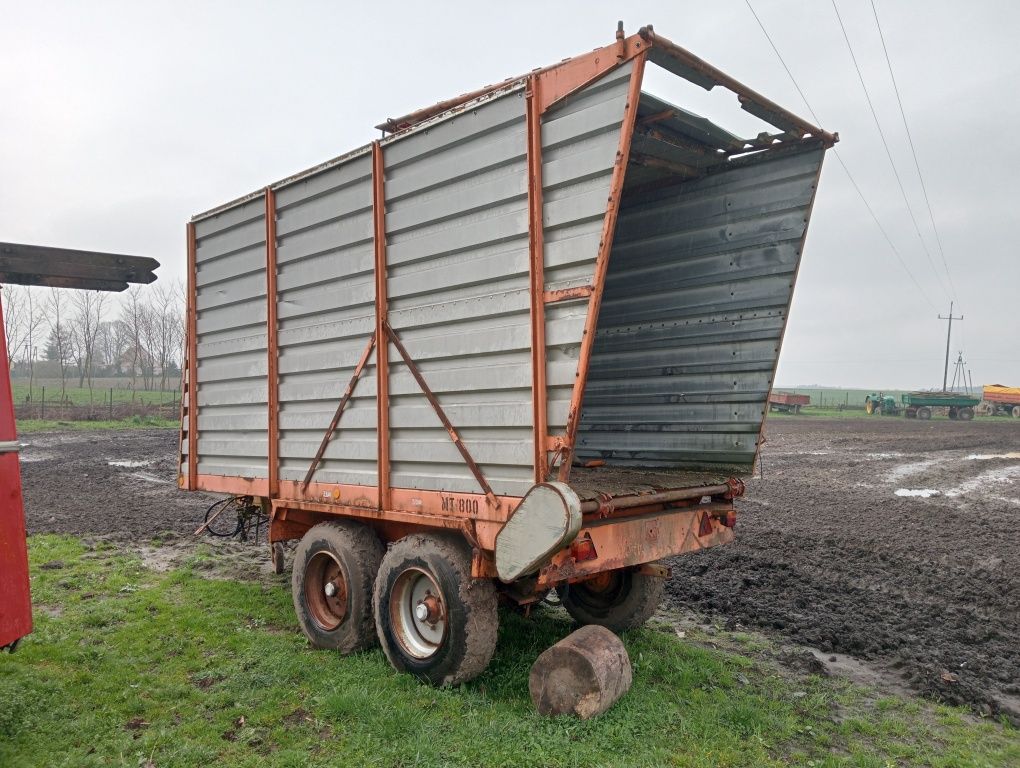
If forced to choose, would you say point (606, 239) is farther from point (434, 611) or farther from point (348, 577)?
point (348, 577)

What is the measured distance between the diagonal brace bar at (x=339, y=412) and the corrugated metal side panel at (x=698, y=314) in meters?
2.13

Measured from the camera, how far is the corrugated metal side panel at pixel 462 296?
410cm

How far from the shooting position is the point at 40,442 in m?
22.0

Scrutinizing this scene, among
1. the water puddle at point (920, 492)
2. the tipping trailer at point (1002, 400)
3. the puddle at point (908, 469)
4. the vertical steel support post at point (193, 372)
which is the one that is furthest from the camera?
the tipping trailer at point (1002, 400)

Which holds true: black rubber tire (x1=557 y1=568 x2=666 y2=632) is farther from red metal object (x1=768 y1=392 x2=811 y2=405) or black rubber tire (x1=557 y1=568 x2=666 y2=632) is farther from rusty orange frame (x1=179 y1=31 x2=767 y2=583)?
red metal object (x1=768 y1=392 x2=811 y2=405)

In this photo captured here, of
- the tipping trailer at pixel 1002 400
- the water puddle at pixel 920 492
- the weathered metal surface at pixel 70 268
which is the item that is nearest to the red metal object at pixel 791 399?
the tipping trailer at pixel 1002 400

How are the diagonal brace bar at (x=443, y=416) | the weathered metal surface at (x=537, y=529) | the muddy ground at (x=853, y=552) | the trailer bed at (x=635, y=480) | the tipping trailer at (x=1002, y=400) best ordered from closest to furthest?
the weathered metal surface at (x=537, y=529) → the diagonal brace bar at (x=443, y=416) → the trailer bed at (x=635, y=480) → the muddy ground at (x=853, y=552) → the tipping trailer at (x=1002, y=400)

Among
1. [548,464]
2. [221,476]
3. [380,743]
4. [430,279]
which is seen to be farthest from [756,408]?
[221,476]

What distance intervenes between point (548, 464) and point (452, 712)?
1.53 meters

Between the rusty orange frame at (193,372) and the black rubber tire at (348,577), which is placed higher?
the rusty orange frame at (193,372)

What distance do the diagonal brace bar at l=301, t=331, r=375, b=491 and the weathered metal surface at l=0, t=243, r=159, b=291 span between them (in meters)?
1.41

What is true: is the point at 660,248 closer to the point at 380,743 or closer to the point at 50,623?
the point at 380,743

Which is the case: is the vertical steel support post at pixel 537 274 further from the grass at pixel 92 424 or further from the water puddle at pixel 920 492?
the grass at pixel 92 424

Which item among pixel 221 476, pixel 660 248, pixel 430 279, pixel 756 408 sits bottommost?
pixel 221 476
